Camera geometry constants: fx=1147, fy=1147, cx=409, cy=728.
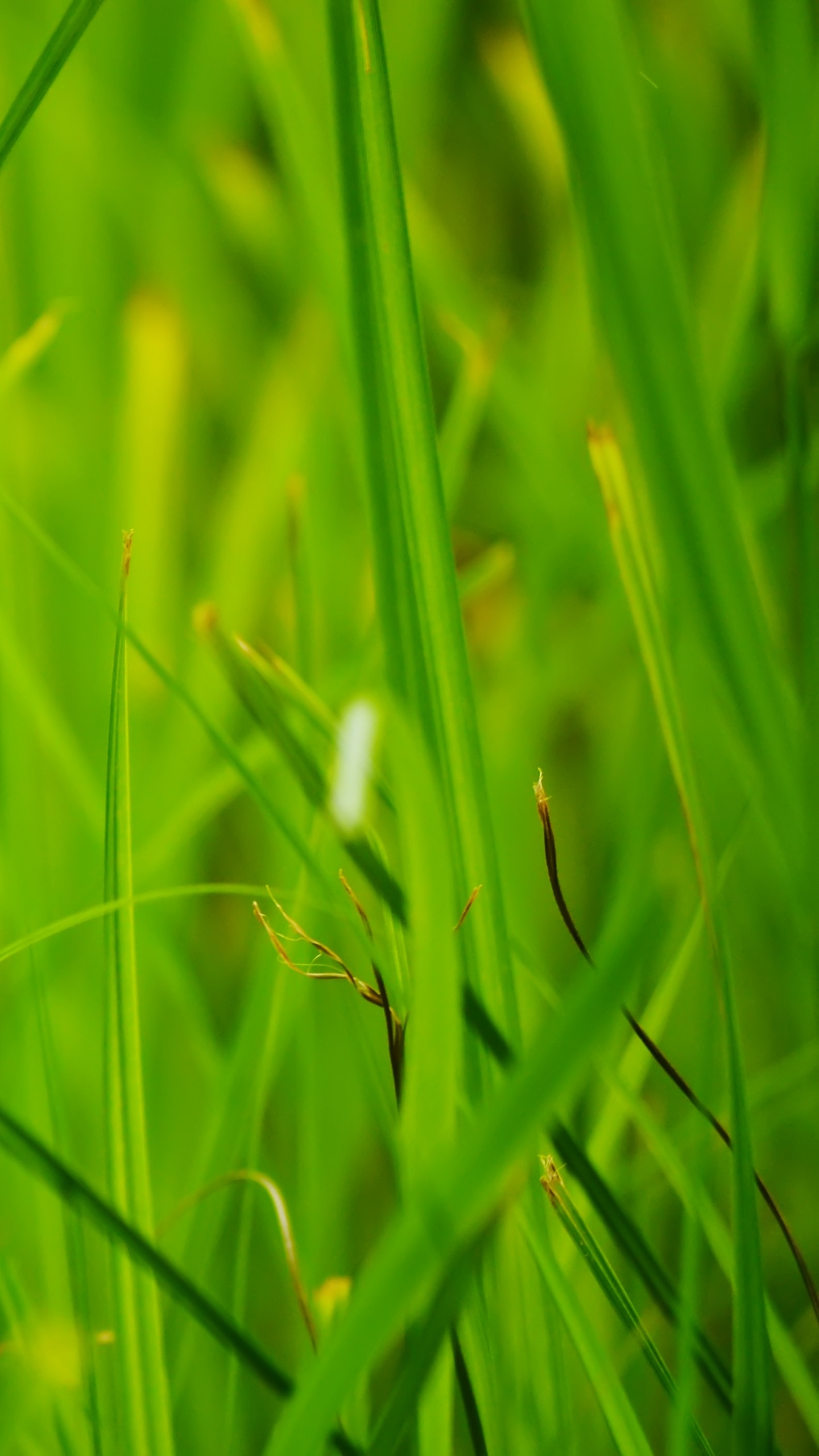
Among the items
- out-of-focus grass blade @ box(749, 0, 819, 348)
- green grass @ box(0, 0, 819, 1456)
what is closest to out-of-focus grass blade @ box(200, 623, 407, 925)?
green grass @ box(0, 0, 819, 1456)

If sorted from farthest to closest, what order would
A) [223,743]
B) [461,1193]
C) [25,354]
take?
[25,354], [223,743], [461,1193]

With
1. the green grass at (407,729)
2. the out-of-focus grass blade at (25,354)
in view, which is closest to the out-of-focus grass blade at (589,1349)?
the green grass at (407,729)

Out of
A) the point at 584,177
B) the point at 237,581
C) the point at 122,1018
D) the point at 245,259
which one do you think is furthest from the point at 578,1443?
the point at 245,259

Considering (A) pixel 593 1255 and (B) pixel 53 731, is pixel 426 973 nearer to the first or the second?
(A) pixel 593 1255

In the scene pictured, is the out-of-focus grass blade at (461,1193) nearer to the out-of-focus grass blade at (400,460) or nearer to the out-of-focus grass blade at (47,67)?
the out-of-focus grass blade at (400,460)

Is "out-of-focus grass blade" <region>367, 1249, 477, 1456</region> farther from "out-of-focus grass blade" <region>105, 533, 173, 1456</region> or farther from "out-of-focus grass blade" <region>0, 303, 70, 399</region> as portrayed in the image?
"out-of-focus grass blade" <region>0, 303, 70, 399</region>

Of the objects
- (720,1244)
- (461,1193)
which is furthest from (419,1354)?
(720,1244)
